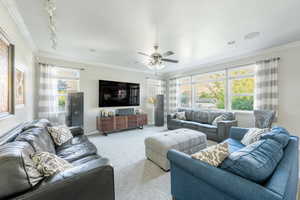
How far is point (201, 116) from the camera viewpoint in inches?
189

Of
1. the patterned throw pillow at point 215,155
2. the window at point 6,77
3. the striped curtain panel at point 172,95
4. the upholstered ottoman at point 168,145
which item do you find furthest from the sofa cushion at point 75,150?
the striped curtain panel at point 172,95

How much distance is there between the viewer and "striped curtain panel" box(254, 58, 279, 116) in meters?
3.49

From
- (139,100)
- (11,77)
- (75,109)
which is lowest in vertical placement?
(75,109)

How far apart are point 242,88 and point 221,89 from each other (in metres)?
0.65

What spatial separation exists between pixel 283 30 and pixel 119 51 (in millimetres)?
3763

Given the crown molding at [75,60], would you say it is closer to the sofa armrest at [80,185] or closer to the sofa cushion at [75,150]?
the sofa cushion at [75,150]

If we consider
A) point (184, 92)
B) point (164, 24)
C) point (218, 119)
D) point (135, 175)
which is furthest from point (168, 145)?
point (184, 92)

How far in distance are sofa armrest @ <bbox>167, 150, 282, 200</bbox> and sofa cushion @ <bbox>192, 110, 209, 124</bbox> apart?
3.59 metres

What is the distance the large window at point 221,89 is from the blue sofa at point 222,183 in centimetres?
293

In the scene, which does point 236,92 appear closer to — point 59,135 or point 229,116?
point 229,116

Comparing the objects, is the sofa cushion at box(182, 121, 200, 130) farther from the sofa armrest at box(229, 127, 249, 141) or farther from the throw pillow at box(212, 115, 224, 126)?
the sofa armrest at box(229, 127, 249, 141)

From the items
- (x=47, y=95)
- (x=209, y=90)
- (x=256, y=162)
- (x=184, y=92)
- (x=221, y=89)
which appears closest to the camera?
(x=256, y=162)

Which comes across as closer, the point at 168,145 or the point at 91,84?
the point at 168,145

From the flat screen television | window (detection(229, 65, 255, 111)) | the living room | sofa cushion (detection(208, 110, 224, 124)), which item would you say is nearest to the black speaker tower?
the living room
